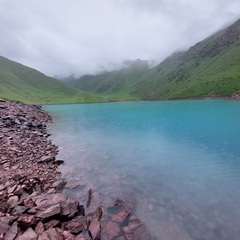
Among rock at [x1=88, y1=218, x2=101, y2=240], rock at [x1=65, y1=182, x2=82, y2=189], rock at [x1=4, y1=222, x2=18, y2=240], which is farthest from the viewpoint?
rock at [x1=65, y1=182, x2=82, y2=189]

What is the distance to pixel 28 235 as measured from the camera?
420 inches

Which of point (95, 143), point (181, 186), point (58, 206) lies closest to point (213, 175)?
point (181, 186)

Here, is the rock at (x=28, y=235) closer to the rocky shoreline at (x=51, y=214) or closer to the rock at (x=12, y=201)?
the rocky shoreline at (x=51, y=214)

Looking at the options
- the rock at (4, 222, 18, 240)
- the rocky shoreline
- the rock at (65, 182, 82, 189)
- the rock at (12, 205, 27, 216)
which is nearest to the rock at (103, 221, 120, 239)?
the rocky shoreline

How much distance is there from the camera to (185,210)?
14688mm

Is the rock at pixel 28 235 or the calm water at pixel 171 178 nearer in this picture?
the rock at pixel 28 235

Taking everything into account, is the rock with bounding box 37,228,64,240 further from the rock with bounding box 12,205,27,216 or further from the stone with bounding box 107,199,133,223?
the stone with bounding box 107,199,133,223

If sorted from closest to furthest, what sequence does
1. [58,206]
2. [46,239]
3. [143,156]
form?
[46,239] → [58,206] → [143,156]

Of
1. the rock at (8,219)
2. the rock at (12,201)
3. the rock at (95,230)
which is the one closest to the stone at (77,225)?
the rock at (95,230)

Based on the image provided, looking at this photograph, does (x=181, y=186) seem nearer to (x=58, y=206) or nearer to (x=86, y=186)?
(x=86, y=186)

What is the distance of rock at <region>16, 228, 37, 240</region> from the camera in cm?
1048

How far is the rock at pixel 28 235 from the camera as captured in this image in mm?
10477

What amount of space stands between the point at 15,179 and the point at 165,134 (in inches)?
1145

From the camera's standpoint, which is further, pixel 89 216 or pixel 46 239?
pixel 89 216
